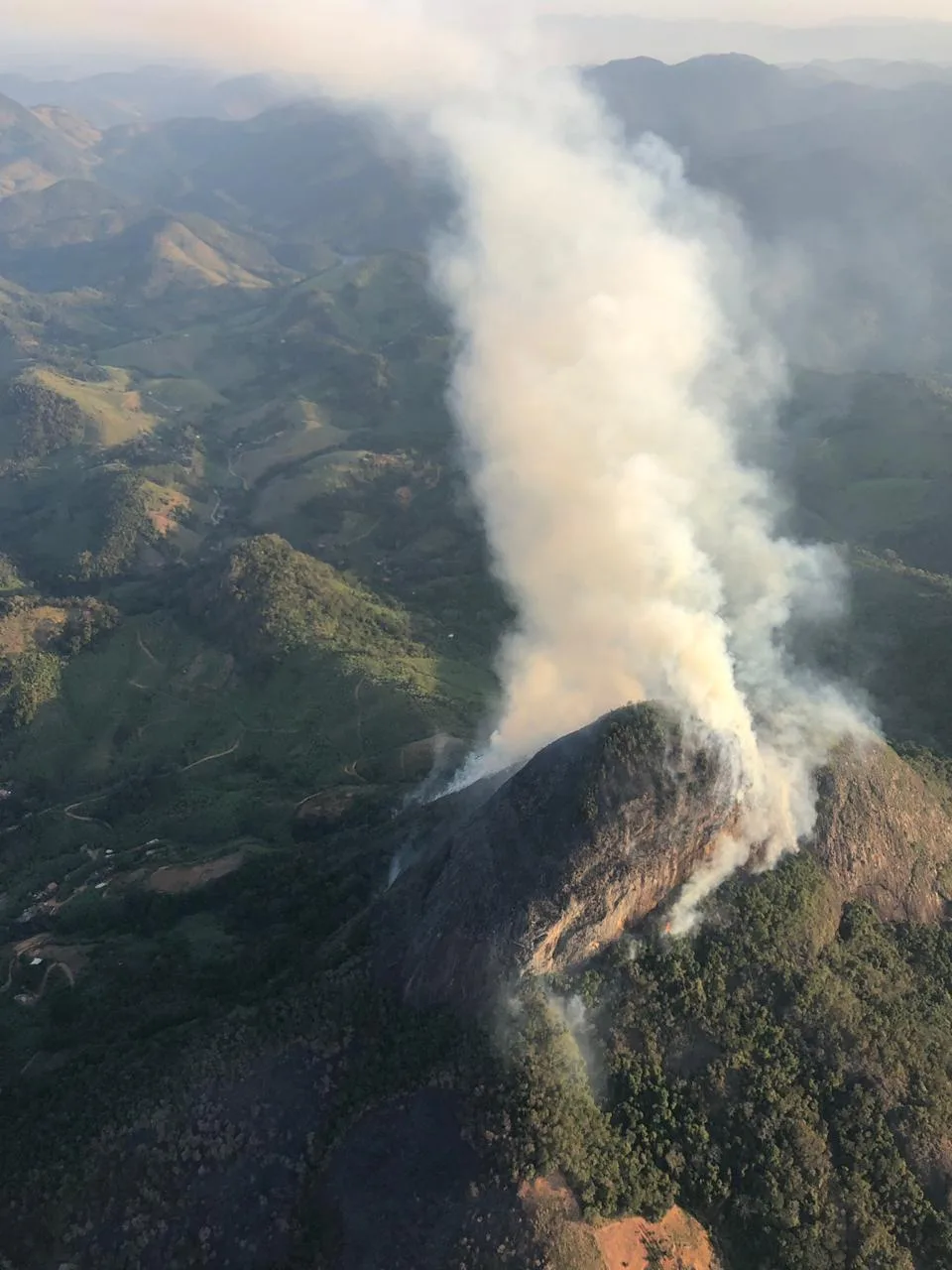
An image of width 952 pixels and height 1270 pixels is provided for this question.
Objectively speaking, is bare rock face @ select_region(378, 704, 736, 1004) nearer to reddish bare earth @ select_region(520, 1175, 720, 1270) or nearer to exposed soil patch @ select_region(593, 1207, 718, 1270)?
reddish bare earth @ select_region(520, 1175, 720, 1270)

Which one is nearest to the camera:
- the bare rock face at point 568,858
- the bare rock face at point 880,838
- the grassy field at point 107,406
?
the bare rock face at point 568,858

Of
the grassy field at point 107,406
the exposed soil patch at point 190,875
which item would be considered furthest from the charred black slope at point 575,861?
the grassy field at point 107,406

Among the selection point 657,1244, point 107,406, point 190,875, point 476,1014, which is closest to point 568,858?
point 476,1014

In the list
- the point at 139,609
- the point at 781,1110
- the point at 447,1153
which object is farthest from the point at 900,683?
the point at 139,609

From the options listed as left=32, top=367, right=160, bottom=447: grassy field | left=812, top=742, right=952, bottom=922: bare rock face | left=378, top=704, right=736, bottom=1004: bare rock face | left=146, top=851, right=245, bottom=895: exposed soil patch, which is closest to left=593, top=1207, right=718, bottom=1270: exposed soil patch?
left=378, top=704, right=736, bottom=1004: bare rock face

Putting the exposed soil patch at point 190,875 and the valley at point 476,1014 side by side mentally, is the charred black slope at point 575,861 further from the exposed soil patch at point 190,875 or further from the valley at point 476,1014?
the exposed soil patch at point 190,875

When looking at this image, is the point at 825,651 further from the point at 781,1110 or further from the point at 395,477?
Result: the point at 395,477
